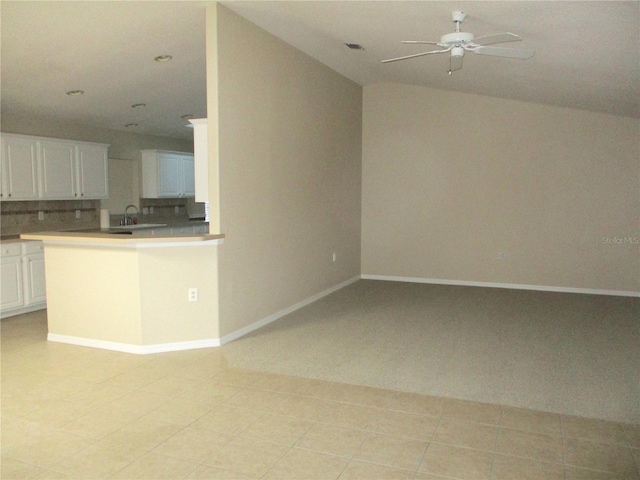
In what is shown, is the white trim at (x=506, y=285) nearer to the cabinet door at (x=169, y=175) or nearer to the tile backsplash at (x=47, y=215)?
the cabinet door at (x=169, y=175)

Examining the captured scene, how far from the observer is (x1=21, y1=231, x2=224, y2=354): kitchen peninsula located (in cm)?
444

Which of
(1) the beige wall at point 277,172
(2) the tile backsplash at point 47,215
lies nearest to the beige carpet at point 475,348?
(1) the beige wall at point 277,172

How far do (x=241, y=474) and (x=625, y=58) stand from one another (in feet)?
13.6

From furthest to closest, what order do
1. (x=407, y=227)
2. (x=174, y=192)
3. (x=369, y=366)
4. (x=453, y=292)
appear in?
(x=174, y=192) → (x=407, y=227) → (x=453, y=292) → (x=369, y=366)

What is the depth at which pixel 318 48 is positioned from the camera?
5.90 meters

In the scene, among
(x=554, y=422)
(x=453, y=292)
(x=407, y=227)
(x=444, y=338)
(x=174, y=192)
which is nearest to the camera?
(x=554, y=422)

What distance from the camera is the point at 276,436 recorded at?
2.99 metres

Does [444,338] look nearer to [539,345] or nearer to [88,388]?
[539,345]

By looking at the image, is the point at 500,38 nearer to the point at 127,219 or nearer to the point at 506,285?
the point at 506,285

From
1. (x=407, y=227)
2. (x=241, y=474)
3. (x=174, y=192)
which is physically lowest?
(x=241, y=474)

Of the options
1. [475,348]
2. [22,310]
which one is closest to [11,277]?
[22,310]

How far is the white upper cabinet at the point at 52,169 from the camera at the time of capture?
6117 millimetres

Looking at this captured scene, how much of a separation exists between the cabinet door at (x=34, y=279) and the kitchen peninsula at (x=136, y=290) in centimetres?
128

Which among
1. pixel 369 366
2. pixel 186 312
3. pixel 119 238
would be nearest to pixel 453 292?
pixel 369 366
